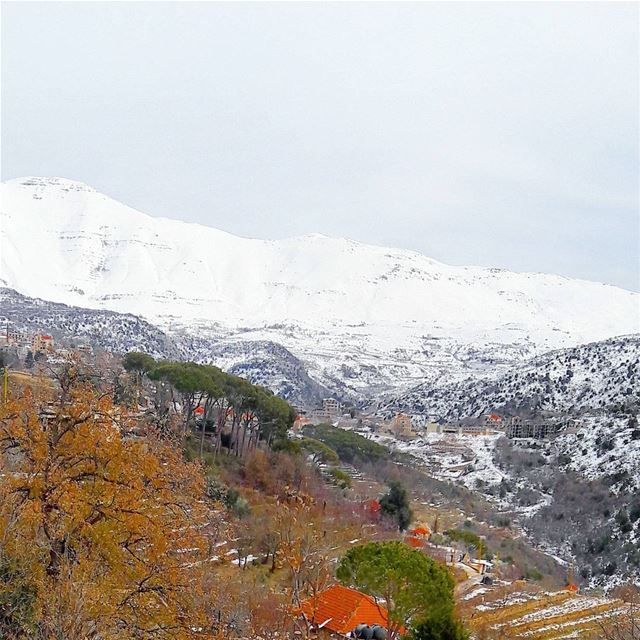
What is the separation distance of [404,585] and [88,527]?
17.4 ft

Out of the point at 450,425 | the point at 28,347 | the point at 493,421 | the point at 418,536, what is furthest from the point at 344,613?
the point at 450,425

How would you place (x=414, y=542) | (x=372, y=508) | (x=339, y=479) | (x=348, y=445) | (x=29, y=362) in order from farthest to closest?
(x=348, y=445), (x=29, y=362), (x=339, y=479), (x=372, y=508), (x=414, y=542)

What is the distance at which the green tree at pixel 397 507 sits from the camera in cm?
2870

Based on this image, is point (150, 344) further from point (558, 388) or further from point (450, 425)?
point (558, 388)

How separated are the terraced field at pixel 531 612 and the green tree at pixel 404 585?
442 cm

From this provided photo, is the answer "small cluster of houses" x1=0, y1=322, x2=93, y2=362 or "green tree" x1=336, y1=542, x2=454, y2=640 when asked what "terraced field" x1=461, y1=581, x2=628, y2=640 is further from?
"small cluster of houses" x1=0, y1=322, x2=93, y2=362

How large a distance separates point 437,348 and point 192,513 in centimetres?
17654

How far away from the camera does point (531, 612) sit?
20.9 meters

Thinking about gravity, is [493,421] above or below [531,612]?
below

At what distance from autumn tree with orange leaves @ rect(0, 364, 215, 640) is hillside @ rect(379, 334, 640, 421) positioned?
54.0 metres

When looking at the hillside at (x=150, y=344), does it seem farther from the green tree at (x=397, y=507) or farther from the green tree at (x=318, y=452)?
the green tree at (x=397, y=507)

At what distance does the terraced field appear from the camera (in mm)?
17781

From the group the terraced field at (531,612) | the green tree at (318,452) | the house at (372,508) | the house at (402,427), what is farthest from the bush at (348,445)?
the terraced field at (531,612)

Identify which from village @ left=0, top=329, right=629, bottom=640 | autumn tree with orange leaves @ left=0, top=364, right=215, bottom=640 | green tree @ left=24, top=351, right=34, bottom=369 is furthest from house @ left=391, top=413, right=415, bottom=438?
autumn tree with orange leaves @ left=0, top=364, right=215, bottom=640
